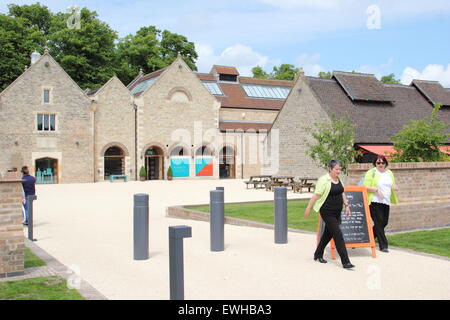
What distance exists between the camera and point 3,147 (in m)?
35.7

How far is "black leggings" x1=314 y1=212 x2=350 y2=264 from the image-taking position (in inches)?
310

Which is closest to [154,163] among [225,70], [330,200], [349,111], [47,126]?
[47,126]

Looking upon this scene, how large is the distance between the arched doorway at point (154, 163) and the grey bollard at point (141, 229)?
110 ft

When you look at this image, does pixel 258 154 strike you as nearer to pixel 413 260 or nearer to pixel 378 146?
pixel 378 146

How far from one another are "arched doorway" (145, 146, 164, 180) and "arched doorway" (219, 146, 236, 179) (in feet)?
18.9

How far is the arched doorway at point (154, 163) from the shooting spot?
139 feet

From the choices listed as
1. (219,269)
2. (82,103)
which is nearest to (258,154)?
(82,103)

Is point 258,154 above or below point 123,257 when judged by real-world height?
above

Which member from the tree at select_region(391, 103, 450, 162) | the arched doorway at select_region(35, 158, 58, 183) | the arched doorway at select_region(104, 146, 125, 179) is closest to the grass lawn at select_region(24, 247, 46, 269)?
the tree at select_region(391, 103, 450, 162)

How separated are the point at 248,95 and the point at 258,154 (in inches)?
294

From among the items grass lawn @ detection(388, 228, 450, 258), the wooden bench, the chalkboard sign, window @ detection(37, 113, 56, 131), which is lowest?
grass lawn @ detection(388, 228, 450, 258)

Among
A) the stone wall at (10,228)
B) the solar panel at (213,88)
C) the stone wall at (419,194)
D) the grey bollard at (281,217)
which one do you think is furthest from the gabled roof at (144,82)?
the stone wall at (10,228)

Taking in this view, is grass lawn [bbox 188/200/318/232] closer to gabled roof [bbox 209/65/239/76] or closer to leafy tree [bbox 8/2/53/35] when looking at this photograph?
gabled roof [bbox 209/65/239/76]
